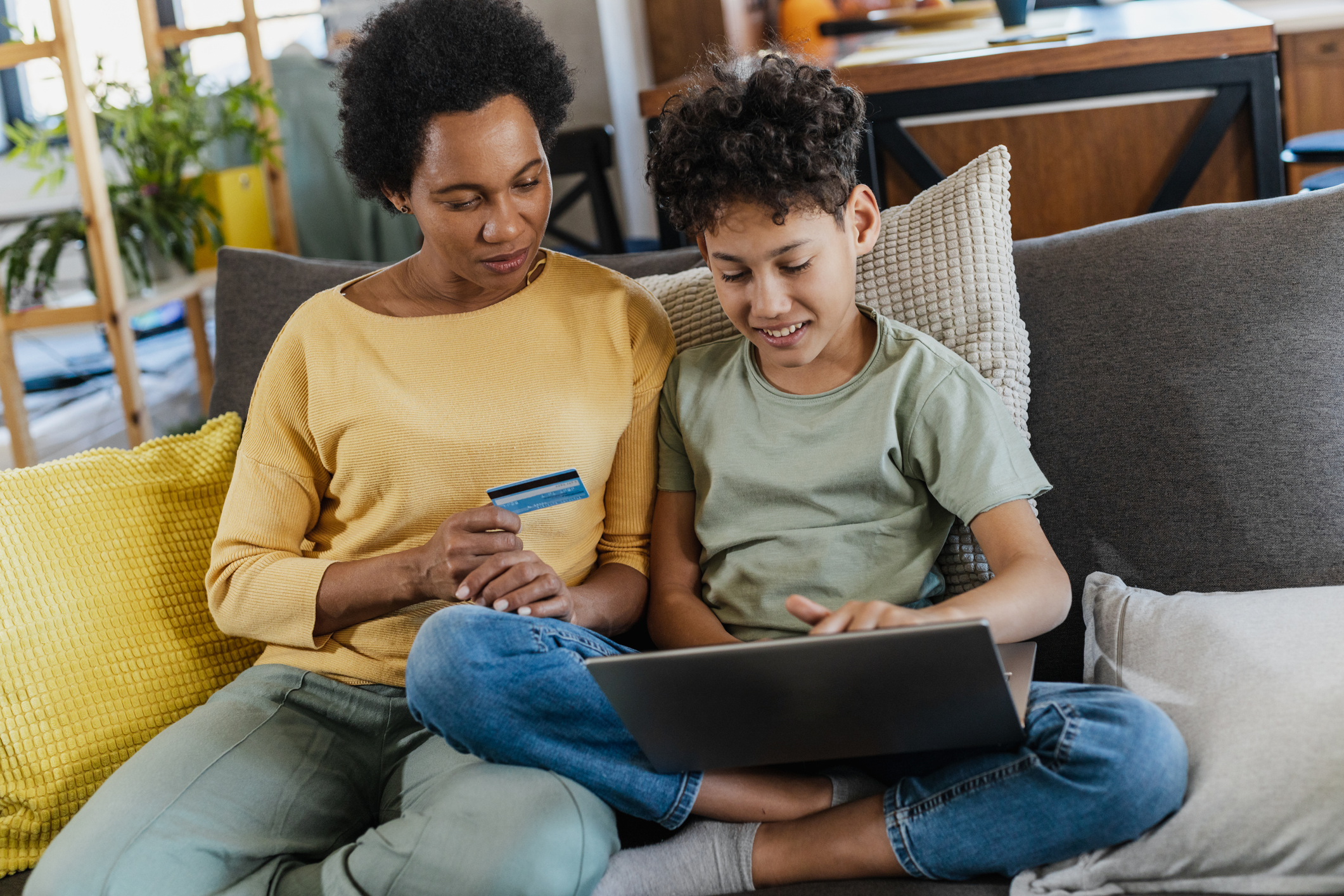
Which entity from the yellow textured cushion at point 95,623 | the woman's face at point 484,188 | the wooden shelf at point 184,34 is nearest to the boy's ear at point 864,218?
the woman's face at point 484,188

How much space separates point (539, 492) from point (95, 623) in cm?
52

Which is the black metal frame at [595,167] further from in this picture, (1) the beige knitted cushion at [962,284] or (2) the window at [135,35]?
(1) the beige knitted cushion at [962,284]

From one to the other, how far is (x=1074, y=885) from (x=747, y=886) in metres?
0.28

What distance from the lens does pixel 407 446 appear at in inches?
49.6

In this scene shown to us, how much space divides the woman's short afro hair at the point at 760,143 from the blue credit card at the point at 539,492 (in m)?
0.30

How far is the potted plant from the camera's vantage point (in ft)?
9.75

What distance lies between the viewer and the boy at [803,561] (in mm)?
1003

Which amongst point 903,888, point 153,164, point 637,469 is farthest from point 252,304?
point 153,164

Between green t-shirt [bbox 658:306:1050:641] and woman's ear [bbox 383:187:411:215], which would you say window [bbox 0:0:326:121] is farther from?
green t-shirt [bbox 658:306:1050:641]

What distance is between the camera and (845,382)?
1241 millimetres

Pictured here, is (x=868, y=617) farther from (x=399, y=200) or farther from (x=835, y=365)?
(x=399, y=200)

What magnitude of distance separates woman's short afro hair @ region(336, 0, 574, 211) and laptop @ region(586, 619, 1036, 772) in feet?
A: 2.07

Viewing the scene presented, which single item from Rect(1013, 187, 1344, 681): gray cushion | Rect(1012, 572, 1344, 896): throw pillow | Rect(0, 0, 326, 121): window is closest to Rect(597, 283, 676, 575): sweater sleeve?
Rect(1013, 187, 1344, 681): gray cushion

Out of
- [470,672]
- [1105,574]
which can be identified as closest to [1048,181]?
[1105,574]
